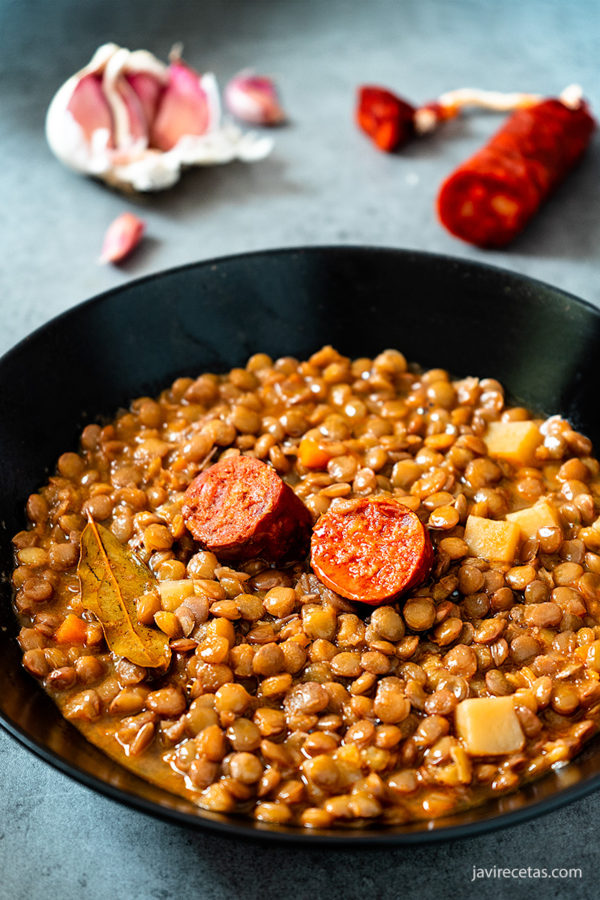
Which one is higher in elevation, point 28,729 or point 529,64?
point 28,729

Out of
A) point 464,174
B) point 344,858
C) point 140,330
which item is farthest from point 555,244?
point 344,858

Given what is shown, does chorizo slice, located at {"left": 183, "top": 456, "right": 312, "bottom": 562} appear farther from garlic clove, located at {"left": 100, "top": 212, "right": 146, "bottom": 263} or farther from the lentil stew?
garlic clove, located at {"left": 100, "top": 212, "right": 146, "bottom": 263}

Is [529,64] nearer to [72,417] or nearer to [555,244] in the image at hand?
[555,244]

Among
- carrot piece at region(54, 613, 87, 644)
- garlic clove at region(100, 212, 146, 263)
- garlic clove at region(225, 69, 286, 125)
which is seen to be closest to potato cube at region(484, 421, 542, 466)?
carrot piece at region(54, 613, 87, 644)

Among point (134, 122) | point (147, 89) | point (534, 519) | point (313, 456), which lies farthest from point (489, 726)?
point (147, 89)

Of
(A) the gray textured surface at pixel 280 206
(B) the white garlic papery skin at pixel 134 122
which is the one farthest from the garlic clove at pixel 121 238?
(B) the white garlic papery skin at pixel 134 122

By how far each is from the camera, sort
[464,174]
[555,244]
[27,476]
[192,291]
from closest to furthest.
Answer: [27,476] < [192,291] < [464,174] < [555,244]
